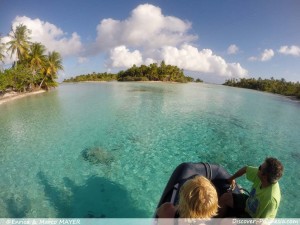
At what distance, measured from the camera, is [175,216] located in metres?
2.59

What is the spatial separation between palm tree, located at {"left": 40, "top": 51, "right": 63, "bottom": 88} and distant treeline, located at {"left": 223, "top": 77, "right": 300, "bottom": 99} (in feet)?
176

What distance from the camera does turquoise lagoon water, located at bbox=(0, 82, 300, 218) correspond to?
19.2 ft

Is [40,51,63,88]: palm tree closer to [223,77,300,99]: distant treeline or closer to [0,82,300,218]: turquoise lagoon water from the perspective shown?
[0,82,300,218]: turquoise lagoon water

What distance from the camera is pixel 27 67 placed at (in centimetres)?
3122

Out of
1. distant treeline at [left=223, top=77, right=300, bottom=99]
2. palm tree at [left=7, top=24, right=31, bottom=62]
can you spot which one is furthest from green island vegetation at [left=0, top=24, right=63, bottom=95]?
distant treeline at [left=223, top=77, right=300, bottom=99]

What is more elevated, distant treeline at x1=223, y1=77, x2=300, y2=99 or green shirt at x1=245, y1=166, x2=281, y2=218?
distant treeline at x1=223, y1=77, x2=300, y2=99

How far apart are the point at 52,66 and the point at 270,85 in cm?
7760

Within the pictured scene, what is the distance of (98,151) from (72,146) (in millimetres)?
1545

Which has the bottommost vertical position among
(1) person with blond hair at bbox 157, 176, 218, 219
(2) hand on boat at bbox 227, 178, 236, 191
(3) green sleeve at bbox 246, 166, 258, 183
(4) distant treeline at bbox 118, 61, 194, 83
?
(2) hand on boat at bbox 227, 178, 236, 191

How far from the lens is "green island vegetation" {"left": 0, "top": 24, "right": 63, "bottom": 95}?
27.6m

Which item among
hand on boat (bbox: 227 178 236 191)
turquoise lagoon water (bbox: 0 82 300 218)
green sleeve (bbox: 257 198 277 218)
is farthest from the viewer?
turquoise lagoon water (bbox: 0 82 300 218)

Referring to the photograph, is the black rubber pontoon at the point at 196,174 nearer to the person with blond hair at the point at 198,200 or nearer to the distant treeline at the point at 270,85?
the person with blond hair at the point at 198,200

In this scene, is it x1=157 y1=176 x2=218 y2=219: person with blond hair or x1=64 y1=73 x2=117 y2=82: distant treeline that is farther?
x1=64 y1=73 x2=117 y2=82: distant treeline

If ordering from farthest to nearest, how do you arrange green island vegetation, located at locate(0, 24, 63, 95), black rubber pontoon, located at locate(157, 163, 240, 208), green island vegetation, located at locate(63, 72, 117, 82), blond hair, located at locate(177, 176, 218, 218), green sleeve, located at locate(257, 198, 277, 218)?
1. green island vegetation, located at locate(63, 72, 117, 82)
2. green island vegetation, located at locate(0, 24, 63, 95)
3. black rubber pontoon, located at locate(157, 163, 240, 208)
4. green sleeve, located at locate(257, 198, 277, 218)
5. blond hair, located at locate(177, 176, 218, 218)
